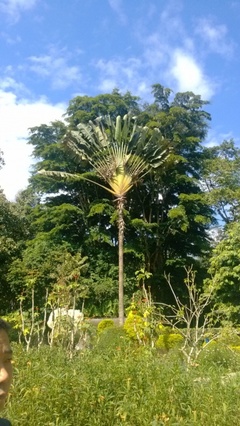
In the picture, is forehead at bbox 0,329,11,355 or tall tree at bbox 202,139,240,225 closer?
forehead at bbox 0,329,11,355

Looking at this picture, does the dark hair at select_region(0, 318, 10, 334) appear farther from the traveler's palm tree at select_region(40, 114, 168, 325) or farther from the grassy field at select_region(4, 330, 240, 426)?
the traveler's palm tree at select_region(40, 114, 168, 325)

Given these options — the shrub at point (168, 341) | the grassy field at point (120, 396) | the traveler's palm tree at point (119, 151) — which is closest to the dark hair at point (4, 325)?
the grassy field at point (120, 396)

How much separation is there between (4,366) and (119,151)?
59.6 ft

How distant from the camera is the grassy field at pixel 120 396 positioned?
2.48 m

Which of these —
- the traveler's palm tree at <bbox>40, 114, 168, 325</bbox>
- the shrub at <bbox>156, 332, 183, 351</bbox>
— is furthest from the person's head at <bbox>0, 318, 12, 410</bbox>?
the traveler's palm tree at <bbox>40, 114, 168, 325</bbox>

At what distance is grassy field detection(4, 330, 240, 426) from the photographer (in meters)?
2.48

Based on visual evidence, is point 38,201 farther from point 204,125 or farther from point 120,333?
point 120,333

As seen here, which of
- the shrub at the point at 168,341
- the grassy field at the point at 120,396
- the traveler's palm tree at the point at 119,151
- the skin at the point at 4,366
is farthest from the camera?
the traveler's palm tree at the point at 119,151

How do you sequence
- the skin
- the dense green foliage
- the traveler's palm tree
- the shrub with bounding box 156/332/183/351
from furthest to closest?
the dense green foliage → the traveler's palm tree → the shrub with bounding box 156/332/183/351 → the skin

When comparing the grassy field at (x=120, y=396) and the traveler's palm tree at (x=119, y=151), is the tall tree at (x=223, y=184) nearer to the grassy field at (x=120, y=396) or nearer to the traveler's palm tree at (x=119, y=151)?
the traveler's palm tree at (x=119, y=151)

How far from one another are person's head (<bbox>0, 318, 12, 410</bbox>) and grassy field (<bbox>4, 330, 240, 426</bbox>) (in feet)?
5.68

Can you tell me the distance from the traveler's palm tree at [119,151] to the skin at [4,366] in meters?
16.8

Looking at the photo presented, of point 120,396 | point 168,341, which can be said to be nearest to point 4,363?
point 120,396

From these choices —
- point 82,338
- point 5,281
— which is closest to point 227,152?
point 5,281
